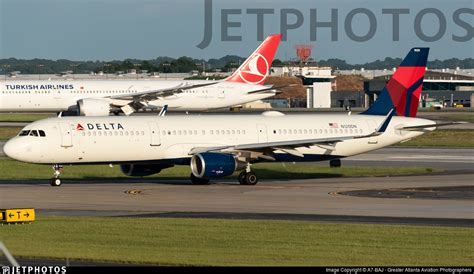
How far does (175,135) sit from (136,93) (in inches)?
2171

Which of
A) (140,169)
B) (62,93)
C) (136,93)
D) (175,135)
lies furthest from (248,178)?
(62,93)

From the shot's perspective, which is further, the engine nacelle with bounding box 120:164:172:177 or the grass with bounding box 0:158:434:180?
the grass with bounding box 0:158:434:180

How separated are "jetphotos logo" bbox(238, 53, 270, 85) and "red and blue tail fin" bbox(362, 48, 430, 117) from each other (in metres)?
55.2

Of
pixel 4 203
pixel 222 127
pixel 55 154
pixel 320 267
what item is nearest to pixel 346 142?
pixel 222 127

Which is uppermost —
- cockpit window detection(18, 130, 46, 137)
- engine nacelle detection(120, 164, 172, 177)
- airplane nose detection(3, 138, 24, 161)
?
cockpit window detection(18, 130, 46, 137)

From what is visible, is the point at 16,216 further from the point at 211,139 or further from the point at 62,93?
the point at 62,93

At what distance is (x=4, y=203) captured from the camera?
41.5m

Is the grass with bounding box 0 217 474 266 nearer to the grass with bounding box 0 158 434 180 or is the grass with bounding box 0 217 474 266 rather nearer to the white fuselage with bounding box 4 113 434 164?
the white fuselage with bounding box 4 113 434 164

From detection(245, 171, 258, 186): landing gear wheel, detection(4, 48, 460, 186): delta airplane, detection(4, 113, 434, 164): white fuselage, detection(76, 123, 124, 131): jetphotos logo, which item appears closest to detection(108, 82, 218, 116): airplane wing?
detection(4, 48, 460, 186): delta airplane

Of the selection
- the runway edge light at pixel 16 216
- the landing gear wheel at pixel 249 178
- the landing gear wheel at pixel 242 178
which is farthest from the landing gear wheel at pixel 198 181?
the runway edge light at pixel 16 216

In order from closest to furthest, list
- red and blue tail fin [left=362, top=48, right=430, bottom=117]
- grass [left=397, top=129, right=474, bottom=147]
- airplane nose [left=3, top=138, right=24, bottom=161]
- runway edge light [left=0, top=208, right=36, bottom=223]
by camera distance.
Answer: runway edge light [left=0, top=208, right=36, bottom=223] < airplane nose [left=3, top=138, right=24, bottom=161] < red and blue tail fin [left=362, top=48, right=430, bottom=117] < grass [left=397, top=129, right=474, bottom=147]

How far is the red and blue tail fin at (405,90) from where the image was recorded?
182 feet

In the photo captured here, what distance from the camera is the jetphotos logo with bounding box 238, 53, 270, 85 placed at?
111062 mm

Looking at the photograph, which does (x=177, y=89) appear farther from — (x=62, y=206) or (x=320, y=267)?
(x=320, y=267)
